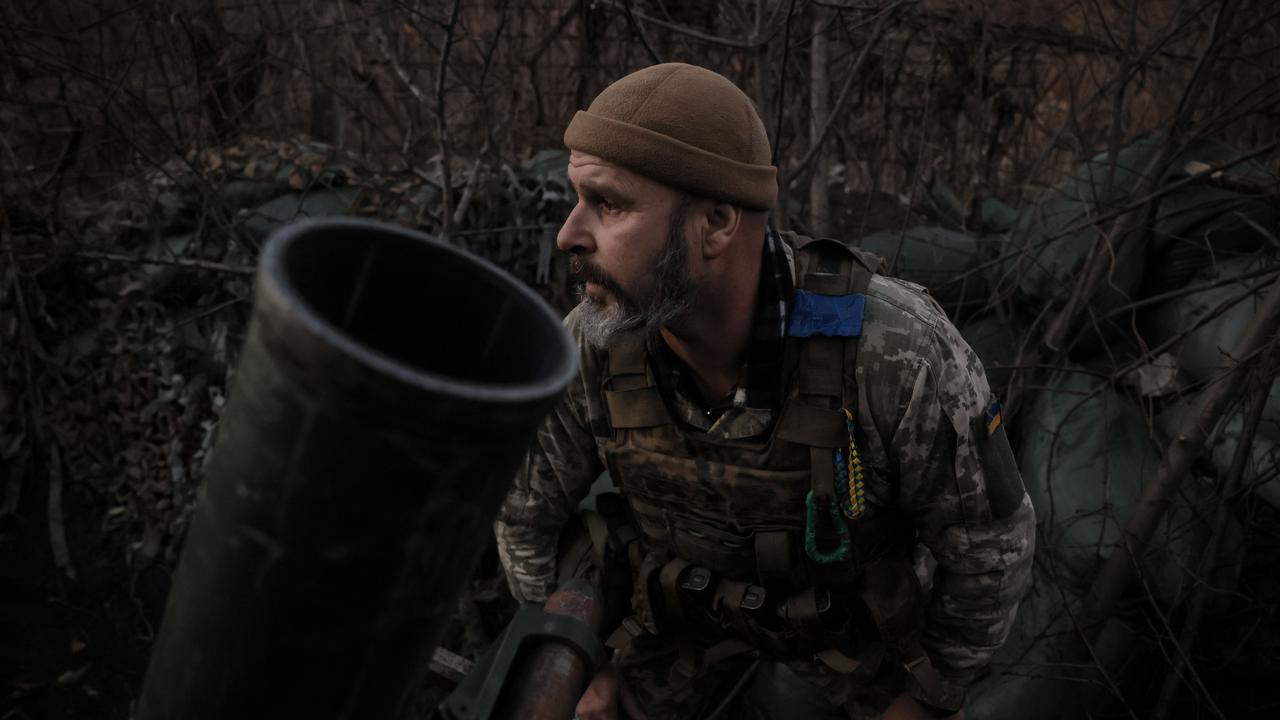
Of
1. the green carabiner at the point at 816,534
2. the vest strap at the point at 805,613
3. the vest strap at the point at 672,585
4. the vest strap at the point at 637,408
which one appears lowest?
the vest strap at the point at 672,585

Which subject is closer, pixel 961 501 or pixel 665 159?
pixel 665 159

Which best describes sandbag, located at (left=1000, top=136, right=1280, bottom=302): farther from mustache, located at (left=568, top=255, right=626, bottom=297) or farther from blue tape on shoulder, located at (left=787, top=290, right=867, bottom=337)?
mustache, located at (left=568, top=255, right=626, bottom=297)

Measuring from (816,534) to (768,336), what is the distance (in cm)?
41

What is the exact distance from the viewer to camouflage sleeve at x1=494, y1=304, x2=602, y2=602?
2.05 m

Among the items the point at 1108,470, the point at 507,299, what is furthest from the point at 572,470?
the point at 1108,470

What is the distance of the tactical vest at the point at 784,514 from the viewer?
1.77 metres

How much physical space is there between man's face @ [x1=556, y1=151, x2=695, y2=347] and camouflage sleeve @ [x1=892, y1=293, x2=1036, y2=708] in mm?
473

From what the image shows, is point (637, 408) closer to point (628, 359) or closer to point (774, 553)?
point (628, 359)

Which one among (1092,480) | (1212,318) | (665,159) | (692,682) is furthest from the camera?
(1092,480)

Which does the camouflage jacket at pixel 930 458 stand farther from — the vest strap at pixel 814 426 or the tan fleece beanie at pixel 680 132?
the tan fleece beanie at pixel 680 132

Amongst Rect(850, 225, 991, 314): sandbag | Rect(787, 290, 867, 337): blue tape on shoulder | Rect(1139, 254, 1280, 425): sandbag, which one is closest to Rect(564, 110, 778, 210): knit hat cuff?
Rect(787, 290, 867, 337): blue tape on shoulder

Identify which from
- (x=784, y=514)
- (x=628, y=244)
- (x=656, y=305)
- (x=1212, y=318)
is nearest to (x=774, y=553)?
(x=784, y=514)

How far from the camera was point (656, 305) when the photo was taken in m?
1.70

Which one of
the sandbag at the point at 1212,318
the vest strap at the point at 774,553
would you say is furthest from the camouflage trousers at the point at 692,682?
the sandbag at the point at 1212,318
